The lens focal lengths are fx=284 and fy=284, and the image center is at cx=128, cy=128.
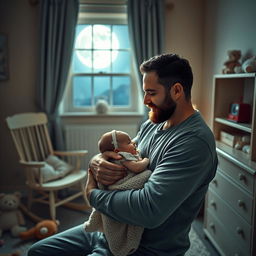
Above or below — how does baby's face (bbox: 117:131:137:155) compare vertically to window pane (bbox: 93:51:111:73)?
below

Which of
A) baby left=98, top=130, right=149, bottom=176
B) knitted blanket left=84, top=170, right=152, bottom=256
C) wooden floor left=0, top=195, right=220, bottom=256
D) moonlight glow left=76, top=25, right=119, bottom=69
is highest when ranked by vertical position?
moonlight glow left=76, top=25, right=119, bottom=69

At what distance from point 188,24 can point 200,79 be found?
25.9 inches

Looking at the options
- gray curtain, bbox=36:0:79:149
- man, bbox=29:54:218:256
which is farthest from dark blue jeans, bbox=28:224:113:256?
gray curtain, bbox=36:0:79:149

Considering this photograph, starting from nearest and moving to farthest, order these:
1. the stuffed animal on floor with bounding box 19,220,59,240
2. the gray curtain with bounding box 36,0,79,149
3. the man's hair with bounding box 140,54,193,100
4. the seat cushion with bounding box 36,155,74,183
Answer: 1. the man's hair with bounding box 140,54,193,100
2. the stuffed animal on floor with bounding box 19,220,59,240
3. the seat cushion with bounding box 36,155,74,183
4. the gray curtain with bounding box 36,0,79,149

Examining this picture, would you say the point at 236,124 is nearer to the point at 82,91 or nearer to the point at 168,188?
the point at 168,188

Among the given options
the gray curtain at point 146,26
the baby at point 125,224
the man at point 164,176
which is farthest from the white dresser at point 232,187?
the gray curtain at point 146,26

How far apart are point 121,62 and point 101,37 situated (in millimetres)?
383

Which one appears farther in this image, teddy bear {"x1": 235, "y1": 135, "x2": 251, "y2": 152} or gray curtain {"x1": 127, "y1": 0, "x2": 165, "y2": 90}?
gray curtain {"x1": 127, "y1": 0, "x2": 165, "y2": 90}

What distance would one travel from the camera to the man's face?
3.90 ft

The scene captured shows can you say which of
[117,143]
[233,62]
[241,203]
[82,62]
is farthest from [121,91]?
[117,143]

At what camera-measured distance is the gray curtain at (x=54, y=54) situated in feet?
10.1

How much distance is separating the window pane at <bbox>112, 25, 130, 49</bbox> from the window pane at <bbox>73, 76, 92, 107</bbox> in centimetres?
55

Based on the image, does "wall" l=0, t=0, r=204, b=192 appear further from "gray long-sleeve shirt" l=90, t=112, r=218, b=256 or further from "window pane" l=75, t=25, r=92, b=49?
"gray long-sleeve shirt" l=90, t=112, r=218, b=256

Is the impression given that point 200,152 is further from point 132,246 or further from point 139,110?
point 139,110
